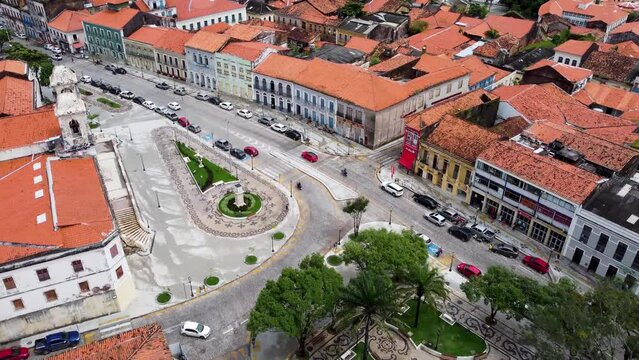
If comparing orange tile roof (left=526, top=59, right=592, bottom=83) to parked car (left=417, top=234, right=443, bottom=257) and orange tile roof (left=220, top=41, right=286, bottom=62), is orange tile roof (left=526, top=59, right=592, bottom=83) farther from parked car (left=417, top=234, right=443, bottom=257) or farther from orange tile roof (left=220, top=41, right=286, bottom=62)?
parked car (left=417, top=234, right=443, bottom=257)

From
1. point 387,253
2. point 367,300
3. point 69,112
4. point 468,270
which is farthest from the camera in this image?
point 69,112

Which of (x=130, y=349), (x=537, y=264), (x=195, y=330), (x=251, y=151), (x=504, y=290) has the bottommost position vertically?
(x=251, y=151)

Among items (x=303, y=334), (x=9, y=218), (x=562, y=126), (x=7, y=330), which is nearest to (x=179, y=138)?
(x=9, y=218)

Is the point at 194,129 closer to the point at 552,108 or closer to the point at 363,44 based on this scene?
the point at 363,44

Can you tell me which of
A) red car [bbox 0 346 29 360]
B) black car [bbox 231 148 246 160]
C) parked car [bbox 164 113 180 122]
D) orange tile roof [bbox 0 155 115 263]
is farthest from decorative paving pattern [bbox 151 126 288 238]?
red car [bbox 0 346 29 360]

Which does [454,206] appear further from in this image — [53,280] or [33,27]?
[33,27]

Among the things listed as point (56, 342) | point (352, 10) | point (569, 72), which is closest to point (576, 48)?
point (569, 72)

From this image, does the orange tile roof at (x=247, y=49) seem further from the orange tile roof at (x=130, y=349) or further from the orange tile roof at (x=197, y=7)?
the orange tile roof at (x=130, y=349)
